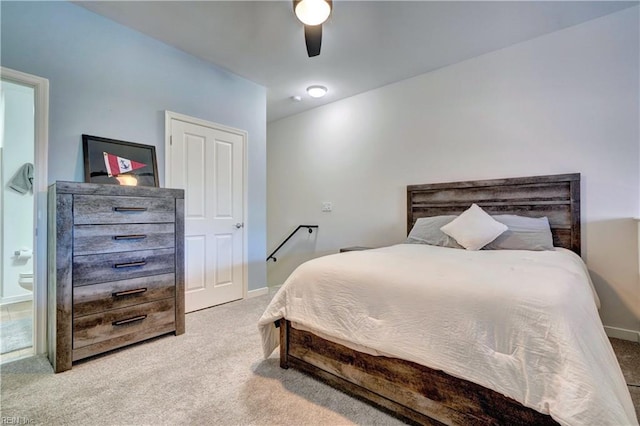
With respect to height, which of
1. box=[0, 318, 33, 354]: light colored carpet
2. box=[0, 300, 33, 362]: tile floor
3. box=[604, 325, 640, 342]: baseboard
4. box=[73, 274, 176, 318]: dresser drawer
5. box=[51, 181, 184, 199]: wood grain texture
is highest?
box=[51, 181, 184, 199]: wood grain texture

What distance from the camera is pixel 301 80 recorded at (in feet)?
11.9

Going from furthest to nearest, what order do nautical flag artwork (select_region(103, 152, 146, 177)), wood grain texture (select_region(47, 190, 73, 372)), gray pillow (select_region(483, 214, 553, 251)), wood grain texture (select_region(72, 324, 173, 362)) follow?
nautical flag artwork (select_region(103, 152, 146, 177)) < gray pillow (select_region(483, 214, 553, 251)) < wood grain texture (select_region(72, 324, 173, 362)) < wood grain texture (select_region(47, 190, 73, 372))

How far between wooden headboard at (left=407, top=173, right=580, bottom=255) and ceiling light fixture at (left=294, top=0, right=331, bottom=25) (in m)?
2.17

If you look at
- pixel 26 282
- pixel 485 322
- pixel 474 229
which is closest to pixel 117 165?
pixel 26 282

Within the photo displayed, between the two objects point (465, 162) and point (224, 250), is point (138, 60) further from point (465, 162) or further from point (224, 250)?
point (465, 162)

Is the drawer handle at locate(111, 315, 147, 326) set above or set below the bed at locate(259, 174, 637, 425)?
below

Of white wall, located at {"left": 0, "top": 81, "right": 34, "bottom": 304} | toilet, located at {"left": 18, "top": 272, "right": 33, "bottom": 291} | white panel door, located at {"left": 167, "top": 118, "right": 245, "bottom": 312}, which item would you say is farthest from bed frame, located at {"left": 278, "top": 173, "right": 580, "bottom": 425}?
white wall, located at {"left": 0, "top": 81, "right": 34, "bottom": 304}

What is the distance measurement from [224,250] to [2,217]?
9.06 feet

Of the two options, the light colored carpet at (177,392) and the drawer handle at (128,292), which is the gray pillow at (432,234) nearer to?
the light colored carpet at (177,392)

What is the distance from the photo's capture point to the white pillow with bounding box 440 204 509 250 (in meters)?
2.41

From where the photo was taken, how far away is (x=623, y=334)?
2.37 metres

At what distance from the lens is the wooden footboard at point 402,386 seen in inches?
44.3

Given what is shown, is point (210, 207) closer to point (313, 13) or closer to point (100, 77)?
point (100, 77)

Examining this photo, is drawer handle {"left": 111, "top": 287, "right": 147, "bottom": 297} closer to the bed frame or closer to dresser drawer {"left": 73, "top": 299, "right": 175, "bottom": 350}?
dresser drawer {"left": 73, "top": 299, "right": 175, "bottom": 350}
